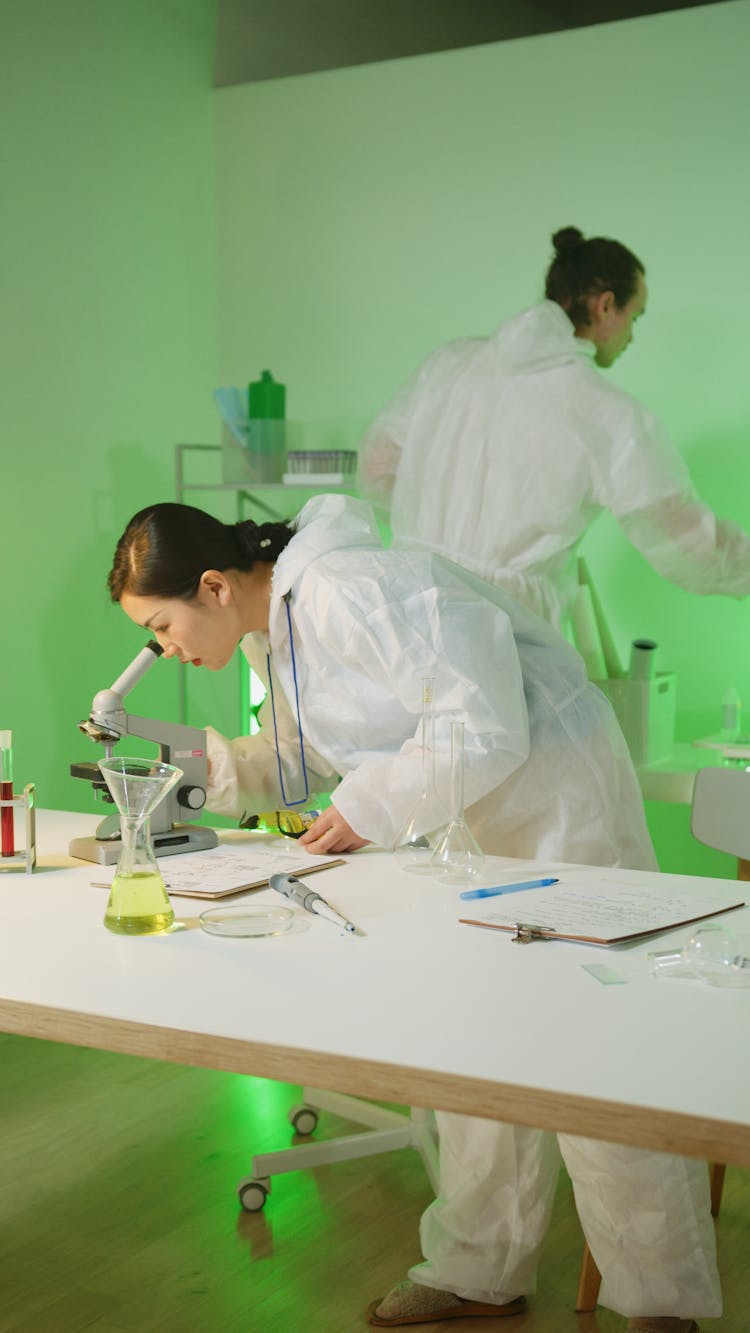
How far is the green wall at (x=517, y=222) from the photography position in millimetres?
3713

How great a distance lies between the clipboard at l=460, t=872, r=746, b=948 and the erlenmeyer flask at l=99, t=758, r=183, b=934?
346 millimetres

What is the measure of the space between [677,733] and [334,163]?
2.01m

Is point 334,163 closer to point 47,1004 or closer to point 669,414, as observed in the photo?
point 669,414

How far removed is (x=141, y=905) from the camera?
4.94ft

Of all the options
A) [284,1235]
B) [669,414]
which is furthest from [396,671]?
[669,414]

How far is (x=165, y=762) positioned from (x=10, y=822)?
A: 24 centimetres

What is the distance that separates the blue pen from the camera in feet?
5.51

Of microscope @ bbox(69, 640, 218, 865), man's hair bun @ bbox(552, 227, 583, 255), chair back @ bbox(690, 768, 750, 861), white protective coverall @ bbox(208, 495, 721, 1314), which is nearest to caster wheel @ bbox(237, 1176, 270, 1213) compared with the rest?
white protective coverall @ bbox(208, 495, 721, 1314)

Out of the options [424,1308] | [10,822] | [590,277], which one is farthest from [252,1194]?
[590,277]

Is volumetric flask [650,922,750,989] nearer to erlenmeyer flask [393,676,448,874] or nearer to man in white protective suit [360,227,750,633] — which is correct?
erlenmeyer flask [393,676,448,874]

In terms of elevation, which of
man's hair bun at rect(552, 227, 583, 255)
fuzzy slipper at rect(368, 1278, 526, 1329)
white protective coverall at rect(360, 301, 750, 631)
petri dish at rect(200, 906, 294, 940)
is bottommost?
fuzzy slipper at rect(368, 1278, 526, 1329)

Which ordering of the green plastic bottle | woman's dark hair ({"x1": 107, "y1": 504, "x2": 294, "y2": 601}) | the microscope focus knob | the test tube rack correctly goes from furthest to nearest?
the green plastic bottle
woman's dark hair ({"x1": 107, "y1": 504, "x2": 294, "y2": 601})
the microscope focus knob
the test tube rack

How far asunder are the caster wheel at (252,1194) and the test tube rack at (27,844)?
33.9 inches

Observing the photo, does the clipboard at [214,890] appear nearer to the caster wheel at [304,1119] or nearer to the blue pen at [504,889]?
the blue pen at [504,889]
